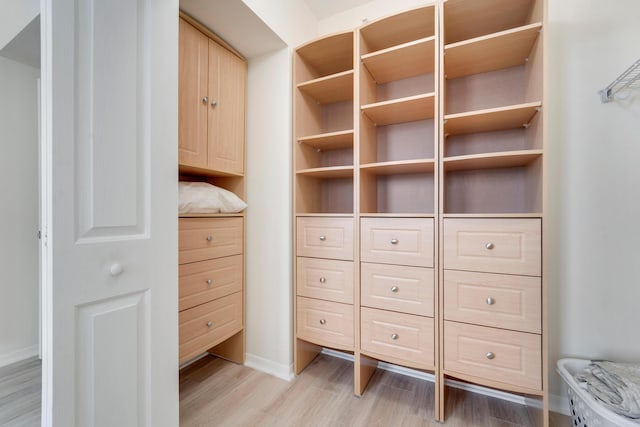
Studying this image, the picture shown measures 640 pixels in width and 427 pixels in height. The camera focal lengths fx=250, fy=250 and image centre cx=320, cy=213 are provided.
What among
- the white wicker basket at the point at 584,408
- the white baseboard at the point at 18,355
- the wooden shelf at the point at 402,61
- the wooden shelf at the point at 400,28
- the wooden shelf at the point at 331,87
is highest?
the wooden shelf at the point at 400,28

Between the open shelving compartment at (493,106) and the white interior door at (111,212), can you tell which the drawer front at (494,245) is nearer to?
the open shelving compartment at (493,106)

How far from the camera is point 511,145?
1.54 meters

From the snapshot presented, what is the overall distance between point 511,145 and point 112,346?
7.16 feet

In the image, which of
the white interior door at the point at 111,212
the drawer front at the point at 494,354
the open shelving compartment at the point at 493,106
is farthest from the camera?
the open shelving compartment at the point at 493,106

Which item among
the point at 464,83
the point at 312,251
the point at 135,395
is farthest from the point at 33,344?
the point at 464,83

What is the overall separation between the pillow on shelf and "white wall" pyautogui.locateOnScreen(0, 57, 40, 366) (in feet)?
4.13

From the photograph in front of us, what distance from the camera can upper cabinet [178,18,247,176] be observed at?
1428mm

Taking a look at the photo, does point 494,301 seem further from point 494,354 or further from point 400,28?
point 400,28

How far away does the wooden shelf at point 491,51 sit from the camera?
1258 mm

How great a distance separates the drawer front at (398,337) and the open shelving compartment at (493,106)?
0.69m

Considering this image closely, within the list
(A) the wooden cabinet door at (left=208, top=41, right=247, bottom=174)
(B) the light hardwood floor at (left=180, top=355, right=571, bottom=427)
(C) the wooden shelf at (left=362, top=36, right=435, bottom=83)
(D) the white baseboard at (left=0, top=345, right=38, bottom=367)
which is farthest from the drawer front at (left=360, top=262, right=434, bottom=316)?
(D) the white baseboard at (left=0, top=345, right=38, bottom=367)

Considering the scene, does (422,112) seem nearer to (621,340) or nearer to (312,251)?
(312,251)

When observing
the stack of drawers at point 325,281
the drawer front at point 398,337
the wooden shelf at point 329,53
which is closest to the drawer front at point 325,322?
the stack of drawers at point 325,281

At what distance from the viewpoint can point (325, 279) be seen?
1.65 meters
